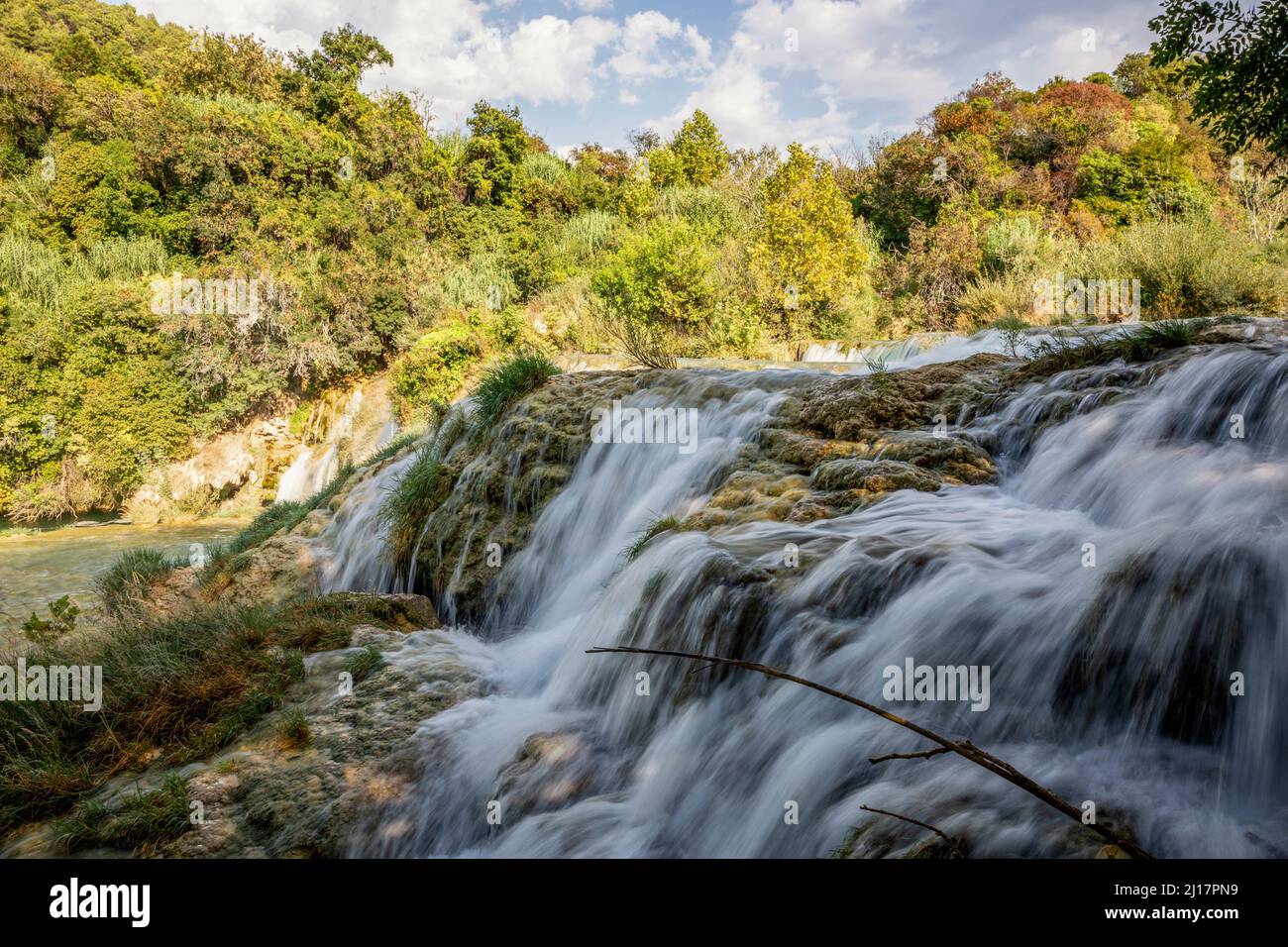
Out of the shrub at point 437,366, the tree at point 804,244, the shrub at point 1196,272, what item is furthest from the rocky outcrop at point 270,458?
the shrub at point 1196,272

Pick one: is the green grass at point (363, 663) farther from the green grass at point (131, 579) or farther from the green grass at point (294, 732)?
the green grass at point (131, 579)

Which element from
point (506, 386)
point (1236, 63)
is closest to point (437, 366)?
point (506, 386)

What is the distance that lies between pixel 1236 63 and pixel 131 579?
1227 centimetres

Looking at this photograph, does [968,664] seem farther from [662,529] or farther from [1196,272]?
[1196,272]

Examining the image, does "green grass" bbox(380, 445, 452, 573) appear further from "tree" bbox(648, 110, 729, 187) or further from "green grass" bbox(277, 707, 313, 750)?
"tree" bbox(648, 110, 729, 187)

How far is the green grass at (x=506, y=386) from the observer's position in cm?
897

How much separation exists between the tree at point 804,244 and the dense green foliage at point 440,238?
0.07 m

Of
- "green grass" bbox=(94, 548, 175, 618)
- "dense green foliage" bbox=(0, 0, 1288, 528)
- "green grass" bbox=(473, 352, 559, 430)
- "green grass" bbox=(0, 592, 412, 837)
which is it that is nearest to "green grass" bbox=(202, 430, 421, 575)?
"green grass" bbox=(94, 548, 175, 618)

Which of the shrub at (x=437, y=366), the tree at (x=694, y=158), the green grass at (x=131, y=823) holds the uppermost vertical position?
the tree at (x=694, y=158)

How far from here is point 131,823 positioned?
3225 millimetres

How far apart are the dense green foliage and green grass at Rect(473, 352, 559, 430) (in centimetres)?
270

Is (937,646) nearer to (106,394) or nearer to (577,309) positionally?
(577,309)
